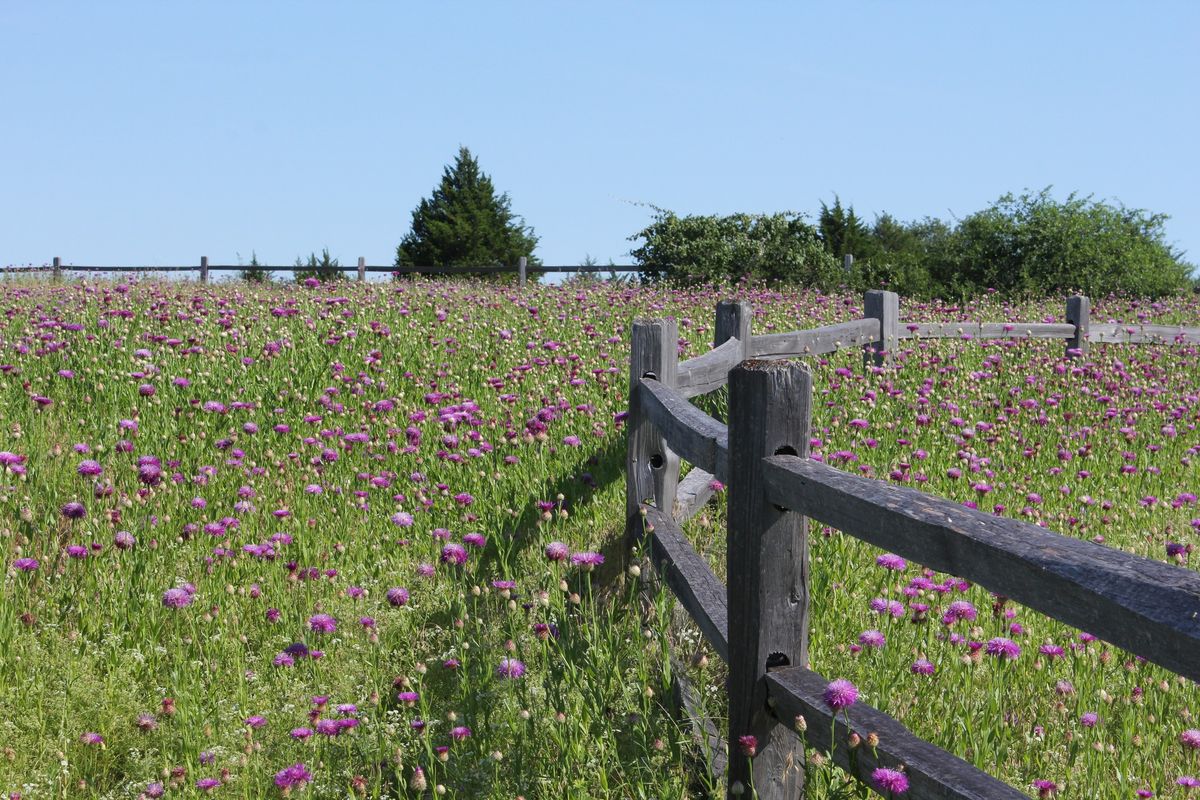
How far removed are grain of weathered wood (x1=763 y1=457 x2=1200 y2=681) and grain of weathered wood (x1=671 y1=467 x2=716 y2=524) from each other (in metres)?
2.68

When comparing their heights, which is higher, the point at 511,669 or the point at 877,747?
the point at 877,747

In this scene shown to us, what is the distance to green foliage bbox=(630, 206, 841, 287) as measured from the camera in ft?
76.2

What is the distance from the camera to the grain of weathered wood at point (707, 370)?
569 cm

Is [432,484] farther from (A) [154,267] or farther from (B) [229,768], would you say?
(A) [154,267]

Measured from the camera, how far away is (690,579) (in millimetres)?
3854

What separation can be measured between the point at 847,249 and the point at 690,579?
1094 inches

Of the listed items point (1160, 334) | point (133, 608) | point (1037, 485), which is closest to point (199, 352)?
point (133, 608)

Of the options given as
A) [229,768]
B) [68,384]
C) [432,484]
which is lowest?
[229,768]

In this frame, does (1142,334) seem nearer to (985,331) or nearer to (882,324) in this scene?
(985,331)

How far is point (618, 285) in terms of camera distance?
20.1m

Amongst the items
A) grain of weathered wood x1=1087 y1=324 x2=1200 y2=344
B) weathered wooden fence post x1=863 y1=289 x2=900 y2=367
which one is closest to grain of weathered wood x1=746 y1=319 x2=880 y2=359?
weathered wooden fence post x1=863 y1=289 x2=900 y2=367

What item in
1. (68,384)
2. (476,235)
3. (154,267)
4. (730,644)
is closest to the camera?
(730,644)

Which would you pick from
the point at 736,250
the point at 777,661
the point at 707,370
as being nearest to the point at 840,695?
the point at 777,661

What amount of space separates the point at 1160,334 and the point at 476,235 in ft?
77.0
